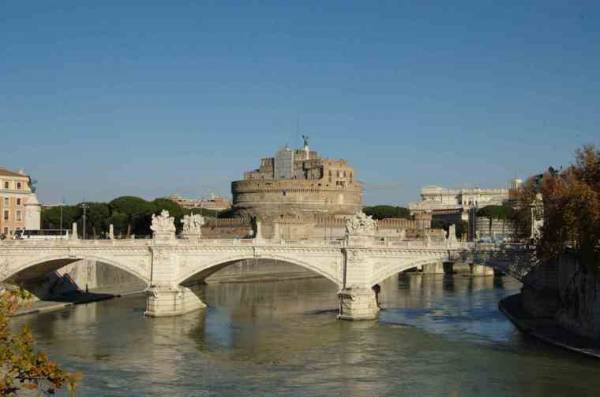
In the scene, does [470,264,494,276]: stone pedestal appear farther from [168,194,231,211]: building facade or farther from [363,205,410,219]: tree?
[168,194,231,211]: building facade

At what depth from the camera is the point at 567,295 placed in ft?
113

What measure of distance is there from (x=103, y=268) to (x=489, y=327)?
94.8 ft

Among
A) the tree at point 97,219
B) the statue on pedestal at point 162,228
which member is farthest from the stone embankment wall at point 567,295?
the tree at point 97,219

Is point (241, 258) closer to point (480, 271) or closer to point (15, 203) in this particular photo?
point (15, 203)

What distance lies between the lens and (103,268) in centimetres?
5584

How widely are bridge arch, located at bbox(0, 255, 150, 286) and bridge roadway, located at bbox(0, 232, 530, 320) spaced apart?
0.05 meters

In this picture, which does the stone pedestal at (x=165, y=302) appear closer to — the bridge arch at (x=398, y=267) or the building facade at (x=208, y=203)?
the bridge arch at (x=398, y=267)

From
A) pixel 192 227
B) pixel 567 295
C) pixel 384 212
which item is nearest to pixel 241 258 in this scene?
pixel 192 227

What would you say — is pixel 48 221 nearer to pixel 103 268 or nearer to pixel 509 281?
pixel 103 268

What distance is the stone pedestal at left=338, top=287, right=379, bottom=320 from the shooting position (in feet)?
129

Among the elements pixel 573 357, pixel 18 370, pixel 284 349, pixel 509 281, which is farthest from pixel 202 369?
pixel 509 281

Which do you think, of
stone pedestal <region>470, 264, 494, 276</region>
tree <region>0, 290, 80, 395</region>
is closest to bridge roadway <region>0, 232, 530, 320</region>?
tree <region>0, 290, 80, 395</region>

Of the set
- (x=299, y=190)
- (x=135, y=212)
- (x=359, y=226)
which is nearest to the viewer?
(x=359, y=226)

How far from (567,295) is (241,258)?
16.5 meters
